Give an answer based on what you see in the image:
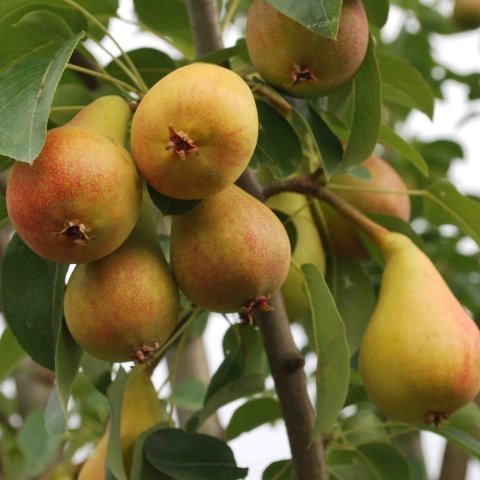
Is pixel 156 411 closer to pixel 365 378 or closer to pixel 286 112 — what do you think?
pixel 365 378

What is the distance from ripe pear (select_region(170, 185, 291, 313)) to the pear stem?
0.73 feet

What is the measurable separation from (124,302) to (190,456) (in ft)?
1.00

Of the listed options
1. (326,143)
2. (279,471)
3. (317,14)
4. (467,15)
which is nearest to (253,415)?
(279,471)

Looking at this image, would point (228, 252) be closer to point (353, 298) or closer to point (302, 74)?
point (302, 74)

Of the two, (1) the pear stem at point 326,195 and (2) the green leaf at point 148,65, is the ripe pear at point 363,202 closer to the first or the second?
(1) the pear stem at point 326,195

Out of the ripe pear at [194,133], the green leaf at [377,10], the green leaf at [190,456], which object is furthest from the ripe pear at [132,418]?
the green leaf at [377,10]

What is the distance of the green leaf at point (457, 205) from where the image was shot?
120 centimetres

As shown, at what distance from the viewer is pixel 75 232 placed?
815mm

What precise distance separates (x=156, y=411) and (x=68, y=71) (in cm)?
46

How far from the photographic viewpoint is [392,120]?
214 cm

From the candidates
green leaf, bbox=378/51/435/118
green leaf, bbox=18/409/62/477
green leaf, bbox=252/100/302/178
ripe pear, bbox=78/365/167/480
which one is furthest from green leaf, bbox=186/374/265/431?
green leaf, bbox=18/409/62/477

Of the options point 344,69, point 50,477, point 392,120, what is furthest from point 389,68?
point 50,477

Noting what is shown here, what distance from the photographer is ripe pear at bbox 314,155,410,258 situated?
1248mm

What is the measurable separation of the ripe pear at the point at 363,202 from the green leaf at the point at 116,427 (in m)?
0.34
